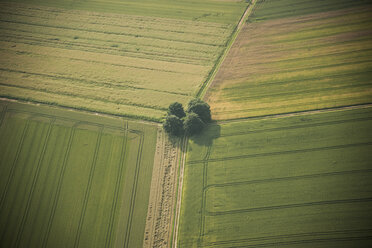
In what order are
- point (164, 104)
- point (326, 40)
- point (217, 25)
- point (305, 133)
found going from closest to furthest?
point (305, 133), point (164, 104), point (326, 40), point (217, 25)

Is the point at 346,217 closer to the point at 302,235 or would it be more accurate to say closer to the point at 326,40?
the point at 302,235

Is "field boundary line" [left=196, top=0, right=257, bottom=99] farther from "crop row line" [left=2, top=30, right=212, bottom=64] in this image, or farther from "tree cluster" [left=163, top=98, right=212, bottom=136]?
"tree cluster" [left=163, top=98, right=212, bottom=136]

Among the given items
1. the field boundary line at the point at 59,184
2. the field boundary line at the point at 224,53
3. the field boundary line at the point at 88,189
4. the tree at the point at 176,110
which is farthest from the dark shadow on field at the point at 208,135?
the field boundary line at the point at 59,184

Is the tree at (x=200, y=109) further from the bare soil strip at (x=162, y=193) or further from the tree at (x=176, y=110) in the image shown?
the bare soil strip at (x=162, y=193)

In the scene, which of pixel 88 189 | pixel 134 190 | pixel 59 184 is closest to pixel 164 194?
pixel 134 190

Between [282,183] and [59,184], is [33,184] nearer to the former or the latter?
[59,184]

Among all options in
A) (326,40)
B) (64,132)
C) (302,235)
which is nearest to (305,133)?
(302,235)
